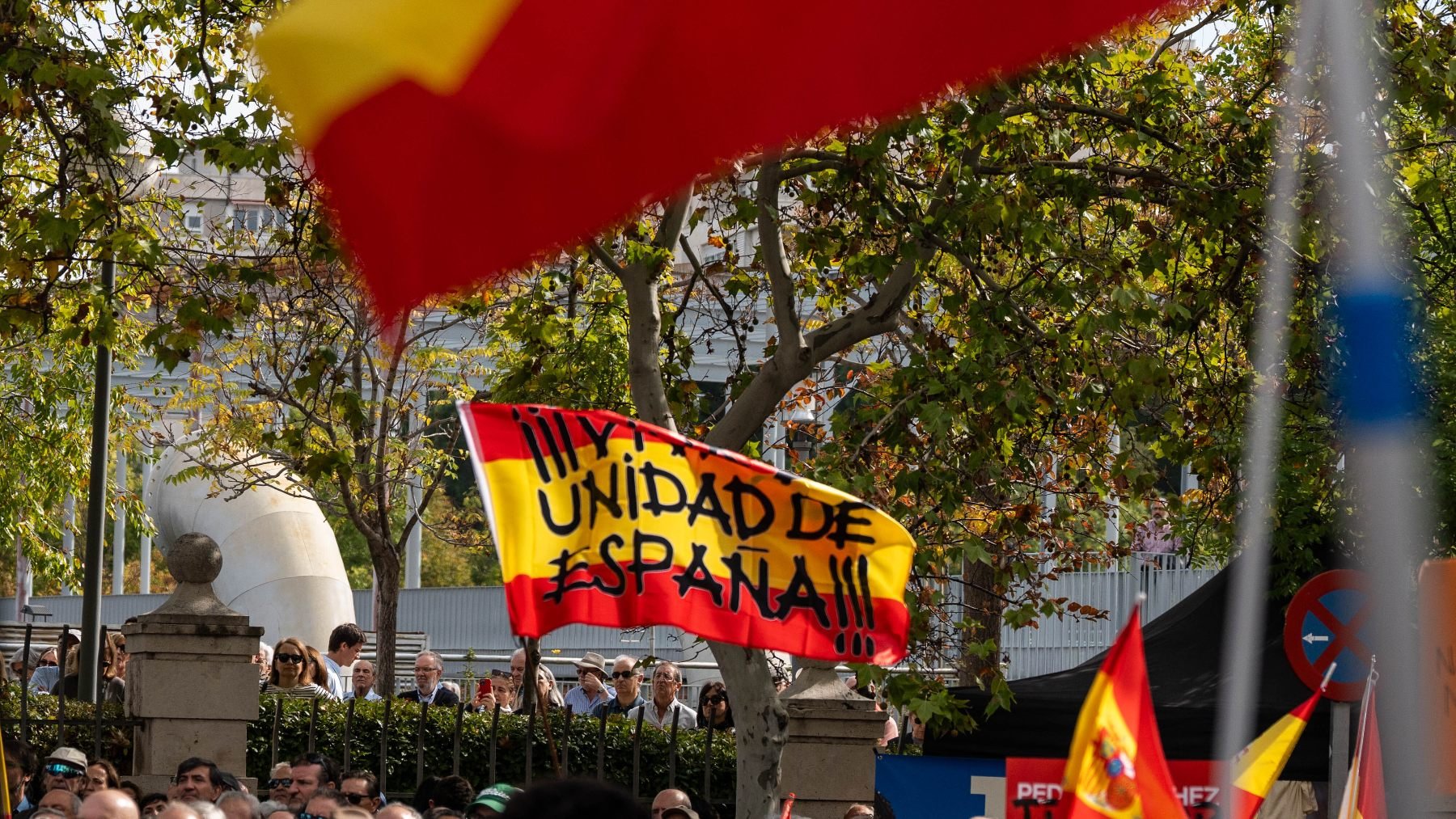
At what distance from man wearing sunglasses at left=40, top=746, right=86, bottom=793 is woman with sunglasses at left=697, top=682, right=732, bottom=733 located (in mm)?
4474

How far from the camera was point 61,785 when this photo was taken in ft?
31.2

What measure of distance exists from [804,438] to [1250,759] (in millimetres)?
7814

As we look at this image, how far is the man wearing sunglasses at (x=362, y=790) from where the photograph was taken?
30.8ft

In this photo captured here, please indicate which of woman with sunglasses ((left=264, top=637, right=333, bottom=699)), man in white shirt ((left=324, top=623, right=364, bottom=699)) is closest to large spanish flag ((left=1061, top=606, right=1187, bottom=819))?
woman with sunglasses ((left=264, top=637, right=333, bottom=699))

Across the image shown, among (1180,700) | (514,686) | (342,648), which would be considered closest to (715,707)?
(514,686)

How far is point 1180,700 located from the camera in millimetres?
10938

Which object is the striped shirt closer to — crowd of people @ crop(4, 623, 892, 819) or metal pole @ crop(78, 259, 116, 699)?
crowd of people @ crop(4, 623, 892, 819)

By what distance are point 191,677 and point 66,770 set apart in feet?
8.11

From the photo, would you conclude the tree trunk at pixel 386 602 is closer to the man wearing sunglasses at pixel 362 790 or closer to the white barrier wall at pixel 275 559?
the man wearing sunglasses at pixel 362 790

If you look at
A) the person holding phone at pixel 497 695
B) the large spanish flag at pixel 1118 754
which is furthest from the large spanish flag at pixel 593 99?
the person holding phone at pixel 497 695

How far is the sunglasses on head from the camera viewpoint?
9.70 m

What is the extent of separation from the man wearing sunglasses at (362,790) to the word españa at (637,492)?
293 centimetres

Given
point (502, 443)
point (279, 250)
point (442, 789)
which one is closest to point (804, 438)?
point (279, 250)

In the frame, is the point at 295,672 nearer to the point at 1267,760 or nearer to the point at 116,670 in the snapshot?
the point at 116,670
